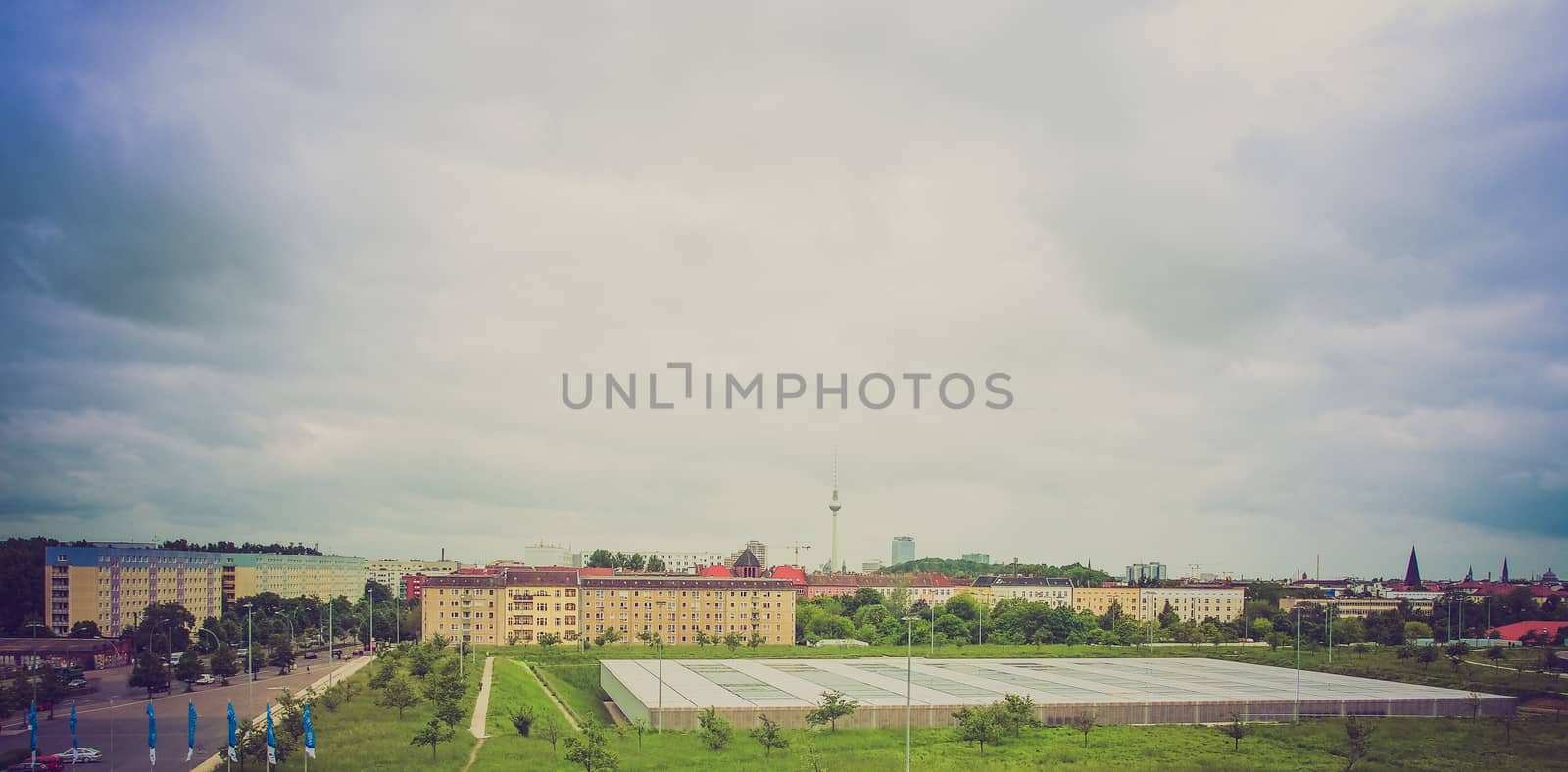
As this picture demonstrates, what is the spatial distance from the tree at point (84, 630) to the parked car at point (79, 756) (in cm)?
4889

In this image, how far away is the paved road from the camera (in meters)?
39.1

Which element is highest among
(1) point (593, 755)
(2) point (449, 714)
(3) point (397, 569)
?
(1) point (593, 755)

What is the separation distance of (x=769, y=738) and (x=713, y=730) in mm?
2383

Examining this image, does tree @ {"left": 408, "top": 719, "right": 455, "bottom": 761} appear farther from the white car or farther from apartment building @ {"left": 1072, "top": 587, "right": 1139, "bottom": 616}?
apartment building @ {"left": 1072, "top": 587, "right": 1139, "bottom": 616}

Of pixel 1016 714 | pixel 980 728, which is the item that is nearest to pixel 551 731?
pixel 980 728

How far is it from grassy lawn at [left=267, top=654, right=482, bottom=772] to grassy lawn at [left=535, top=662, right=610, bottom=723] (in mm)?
8943

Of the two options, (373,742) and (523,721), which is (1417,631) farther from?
(373,742)

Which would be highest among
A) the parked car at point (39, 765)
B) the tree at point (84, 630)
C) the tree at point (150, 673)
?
the parked car at point (39, 765)

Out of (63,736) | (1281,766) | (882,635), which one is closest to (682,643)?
(882,635)

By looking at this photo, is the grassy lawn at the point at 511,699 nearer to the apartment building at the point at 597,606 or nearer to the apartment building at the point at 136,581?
the apartment building at the point at 597,606

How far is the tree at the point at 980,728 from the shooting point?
40688 mm

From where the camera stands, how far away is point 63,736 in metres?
42.0

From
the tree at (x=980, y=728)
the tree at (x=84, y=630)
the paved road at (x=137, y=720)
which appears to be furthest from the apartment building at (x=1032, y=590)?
the tree at (x=84, y=630)

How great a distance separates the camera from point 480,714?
153 ft
